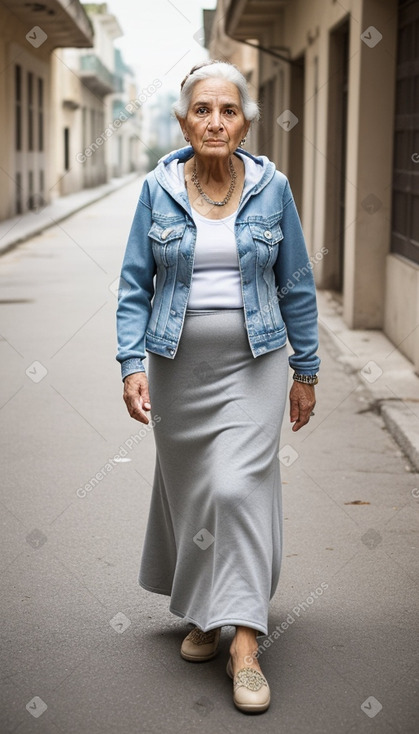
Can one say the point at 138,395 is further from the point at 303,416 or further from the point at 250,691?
the point at 250,691

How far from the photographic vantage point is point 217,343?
383 centimetres

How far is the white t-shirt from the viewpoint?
378 centimetres

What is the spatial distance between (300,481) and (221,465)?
106 inches

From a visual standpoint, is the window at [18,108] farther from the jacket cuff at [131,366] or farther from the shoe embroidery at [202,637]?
the shoe embroidery at [202,637]

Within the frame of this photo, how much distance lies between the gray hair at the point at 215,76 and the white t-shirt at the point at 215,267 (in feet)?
1.11

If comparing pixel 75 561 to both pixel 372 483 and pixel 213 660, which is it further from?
pixel 372 483

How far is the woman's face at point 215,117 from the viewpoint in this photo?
12.3ft

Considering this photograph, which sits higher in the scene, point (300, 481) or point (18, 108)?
point (18, 108)

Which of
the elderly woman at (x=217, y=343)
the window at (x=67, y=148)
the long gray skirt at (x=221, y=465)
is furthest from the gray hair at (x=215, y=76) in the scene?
the window at (x=67, y=148)

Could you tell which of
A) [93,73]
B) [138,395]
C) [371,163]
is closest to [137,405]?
[138,395]

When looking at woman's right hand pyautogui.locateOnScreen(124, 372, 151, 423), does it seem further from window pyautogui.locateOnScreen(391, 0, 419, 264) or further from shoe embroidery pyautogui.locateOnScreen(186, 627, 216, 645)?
window pyautogui.locateOnScreen(391, 0, 419, 264)

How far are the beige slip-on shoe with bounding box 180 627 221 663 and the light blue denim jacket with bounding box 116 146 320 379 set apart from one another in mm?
934

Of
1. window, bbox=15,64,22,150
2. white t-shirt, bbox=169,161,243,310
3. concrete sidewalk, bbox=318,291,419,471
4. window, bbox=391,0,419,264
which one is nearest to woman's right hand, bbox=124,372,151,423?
white t-shirt, bbox=169,161,243,310

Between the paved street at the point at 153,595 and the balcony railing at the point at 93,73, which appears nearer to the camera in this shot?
the paved street at the point at 153,595
